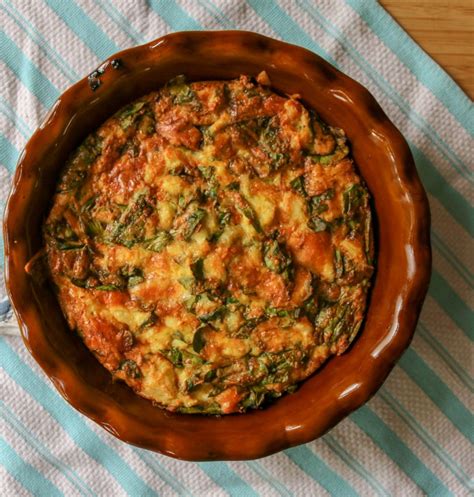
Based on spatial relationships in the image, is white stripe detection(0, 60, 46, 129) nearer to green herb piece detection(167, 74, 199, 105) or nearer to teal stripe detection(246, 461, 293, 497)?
green herb piece detection(167, 74, 199, 105)

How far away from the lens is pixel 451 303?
2947 millimetres

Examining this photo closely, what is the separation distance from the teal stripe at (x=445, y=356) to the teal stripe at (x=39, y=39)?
5.89 feet

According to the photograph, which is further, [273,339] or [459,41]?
[459,41]

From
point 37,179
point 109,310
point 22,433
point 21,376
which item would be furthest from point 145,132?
point 22,433

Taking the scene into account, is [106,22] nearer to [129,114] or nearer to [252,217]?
[129,114]

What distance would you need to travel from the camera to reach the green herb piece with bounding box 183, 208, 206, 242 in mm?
2404

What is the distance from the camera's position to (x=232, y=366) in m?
2.51

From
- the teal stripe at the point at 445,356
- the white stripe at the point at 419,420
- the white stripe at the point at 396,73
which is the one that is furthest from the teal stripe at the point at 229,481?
the white stripe at the point at 396,73

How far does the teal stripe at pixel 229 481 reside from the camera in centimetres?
301

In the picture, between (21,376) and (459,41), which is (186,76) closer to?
(459,41)

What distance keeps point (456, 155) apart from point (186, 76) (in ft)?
3.97

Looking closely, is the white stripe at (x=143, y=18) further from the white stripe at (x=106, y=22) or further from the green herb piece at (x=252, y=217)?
the green herb piece at (x=252, y=217)

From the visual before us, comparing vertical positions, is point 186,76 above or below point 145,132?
above

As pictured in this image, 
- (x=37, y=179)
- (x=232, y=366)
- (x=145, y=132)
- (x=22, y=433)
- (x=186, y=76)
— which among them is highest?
(x=186, y=76)
